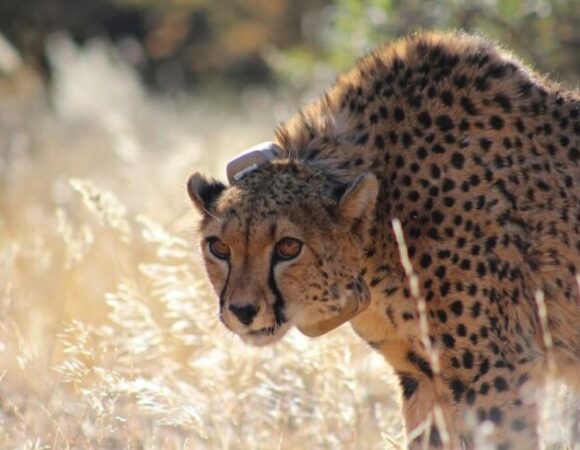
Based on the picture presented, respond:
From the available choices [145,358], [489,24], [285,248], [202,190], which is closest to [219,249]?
[285,248]

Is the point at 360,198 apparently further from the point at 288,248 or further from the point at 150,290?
the point at 150,290

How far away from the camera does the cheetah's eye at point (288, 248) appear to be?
3.77 m

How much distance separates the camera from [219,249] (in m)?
3.85

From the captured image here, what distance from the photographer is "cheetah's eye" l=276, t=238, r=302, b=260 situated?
12.4 feet

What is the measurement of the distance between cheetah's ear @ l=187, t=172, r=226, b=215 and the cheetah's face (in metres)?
0.08

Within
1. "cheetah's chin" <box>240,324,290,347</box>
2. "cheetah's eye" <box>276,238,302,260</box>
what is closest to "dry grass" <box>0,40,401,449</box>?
"cheetah's chin" <box>240,324,290,347</box>

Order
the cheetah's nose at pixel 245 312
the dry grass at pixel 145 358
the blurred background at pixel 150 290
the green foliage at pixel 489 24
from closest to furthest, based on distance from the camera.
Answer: the cheetah's nose at pixel 245 312
the dry grass at pixel 145 358
the blurred background at pixel 150 290
the green foliage at pixel 489 24

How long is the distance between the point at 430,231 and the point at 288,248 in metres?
0.45

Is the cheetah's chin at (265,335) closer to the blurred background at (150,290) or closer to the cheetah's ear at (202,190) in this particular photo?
the blurred background at (150,290)

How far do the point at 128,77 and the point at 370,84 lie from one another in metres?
9.85

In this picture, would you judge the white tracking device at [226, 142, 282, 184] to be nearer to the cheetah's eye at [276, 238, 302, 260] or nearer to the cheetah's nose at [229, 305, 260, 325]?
the cheetah's eye at [276, 238, 302, 260]

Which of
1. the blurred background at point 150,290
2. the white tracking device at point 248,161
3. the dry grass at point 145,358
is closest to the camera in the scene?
the white tracking device at point 248,161

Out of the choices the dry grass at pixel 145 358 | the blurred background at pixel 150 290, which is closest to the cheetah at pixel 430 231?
the blurred background at pixel 150 290

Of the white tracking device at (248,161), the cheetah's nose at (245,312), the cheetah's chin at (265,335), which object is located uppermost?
the white tracking device at (248,161)
